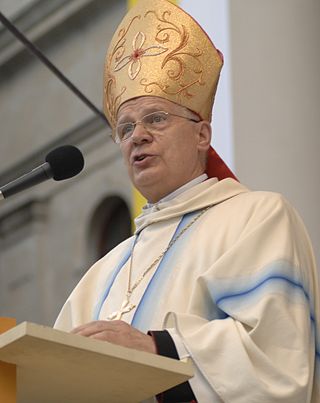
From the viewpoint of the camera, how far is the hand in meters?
3.91

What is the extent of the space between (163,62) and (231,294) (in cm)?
94

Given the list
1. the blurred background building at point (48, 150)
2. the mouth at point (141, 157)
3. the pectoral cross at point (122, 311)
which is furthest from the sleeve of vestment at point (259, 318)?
the blurred background building at point (48, 150)

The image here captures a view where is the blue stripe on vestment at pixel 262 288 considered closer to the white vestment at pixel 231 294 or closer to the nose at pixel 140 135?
the white vestment at pixel 231 294

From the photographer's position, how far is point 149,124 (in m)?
4.63

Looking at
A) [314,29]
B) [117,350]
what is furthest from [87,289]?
[314,29]

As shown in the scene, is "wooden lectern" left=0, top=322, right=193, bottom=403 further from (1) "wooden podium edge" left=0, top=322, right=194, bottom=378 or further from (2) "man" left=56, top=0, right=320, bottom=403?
(2) "man" left=56, top=0, right=320, bottom=403

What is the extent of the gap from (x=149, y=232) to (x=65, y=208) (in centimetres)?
745

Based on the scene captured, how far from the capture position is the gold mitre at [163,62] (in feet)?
15.6

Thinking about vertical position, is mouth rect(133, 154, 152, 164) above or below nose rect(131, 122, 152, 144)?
below

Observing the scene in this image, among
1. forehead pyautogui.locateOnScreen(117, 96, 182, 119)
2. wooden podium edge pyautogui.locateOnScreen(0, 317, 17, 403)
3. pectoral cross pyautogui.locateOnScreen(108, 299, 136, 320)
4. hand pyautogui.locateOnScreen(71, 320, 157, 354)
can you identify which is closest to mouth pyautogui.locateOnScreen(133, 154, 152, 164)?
forehead pyautogui.locateOnScreen(117, 96, 182, 119)

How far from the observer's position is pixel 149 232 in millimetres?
4742

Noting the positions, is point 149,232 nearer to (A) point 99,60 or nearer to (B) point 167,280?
(B) point 167,280

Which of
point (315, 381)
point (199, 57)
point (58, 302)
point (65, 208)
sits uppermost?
point (65, 208)

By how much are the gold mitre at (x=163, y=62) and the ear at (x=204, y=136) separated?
31 millimetres
